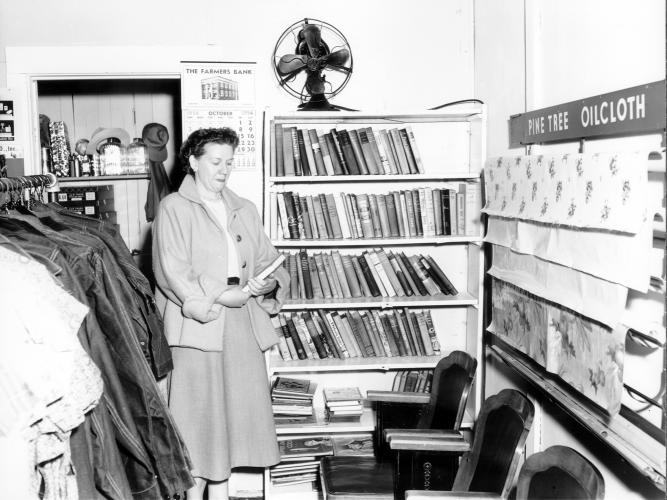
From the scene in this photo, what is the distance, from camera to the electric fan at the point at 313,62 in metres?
3.46

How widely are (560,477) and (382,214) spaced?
2009 millimetres

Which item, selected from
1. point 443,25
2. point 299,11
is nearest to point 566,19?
point 443,25

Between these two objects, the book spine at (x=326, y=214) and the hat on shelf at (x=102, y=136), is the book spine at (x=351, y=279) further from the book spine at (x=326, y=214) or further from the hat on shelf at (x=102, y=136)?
the hat on shelf at (x=102, y=136)

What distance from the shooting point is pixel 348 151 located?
11.3ft

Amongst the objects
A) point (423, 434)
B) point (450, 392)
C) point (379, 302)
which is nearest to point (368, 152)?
point (379, 302)

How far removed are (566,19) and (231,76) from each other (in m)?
1.78

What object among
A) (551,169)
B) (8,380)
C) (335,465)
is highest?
(551,169)

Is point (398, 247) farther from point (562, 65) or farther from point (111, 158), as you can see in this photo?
point (111, 158)

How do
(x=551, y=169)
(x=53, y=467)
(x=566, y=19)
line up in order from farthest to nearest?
(x=566, y=19)
(x=551, y=169)
(x=53, y=467)

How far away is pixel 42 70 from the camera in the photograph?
3463 mm

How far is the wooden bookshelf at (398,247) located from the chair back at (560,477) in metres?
1.64

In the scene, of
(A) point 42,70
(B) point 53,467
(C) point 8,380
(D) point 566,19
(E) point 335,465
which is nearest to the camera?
(C) point 8,380

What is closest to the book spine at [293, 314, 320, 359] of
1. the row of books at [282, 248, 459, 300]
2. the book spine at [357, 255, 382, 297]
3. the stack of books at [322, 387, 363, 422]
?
the row of books at [282, 248, 459, 300]

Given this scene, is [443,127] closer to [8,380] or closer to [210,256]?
[210,256]
